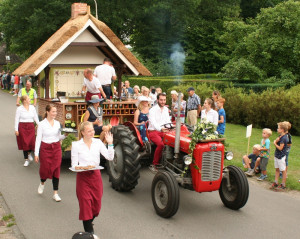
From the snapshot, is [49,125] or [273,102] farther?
[273,102]

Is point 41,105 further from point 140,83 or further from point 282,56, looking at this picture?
point 140,83

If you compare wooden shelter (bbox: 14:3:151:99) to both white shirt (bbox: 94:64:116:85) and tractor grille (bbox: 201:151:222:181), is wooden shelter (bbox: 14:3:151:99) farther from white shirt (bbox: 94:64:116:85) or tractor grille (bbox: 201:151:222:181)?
tractor grille (bbox: 201:151:222:181)

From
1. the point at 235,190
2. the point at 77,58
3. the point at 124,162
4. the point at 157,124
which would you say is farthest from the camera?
the point at 77,58

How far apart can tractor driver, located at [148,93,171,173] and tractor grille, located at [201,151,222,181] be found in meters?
1.28

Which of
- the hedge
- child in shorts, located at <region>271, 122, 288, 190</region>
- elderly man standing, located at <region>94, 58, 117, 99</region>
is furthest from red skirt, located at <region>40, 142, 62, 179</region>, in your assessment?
the hedge

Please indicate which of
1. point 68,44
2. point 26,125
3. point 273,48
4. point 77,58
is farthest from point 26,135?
point 273,48

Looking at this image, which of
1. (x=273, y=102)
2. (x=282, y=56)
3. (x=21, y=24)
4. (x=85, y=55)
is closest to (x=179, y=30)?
(x=21, y=24)

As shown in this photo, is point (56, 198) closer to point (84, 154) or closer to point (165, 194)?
point (165, 194)

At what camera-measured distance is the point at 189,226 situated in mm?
6824

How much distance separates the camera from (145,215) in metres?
7.34

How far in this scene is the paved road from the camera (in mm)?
6566

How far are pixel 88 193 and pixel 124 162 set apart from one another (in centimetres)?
235

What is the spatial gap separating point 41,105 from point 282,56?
16685 millimetres

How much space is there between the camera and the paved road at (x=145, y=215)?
6566 millimetres
